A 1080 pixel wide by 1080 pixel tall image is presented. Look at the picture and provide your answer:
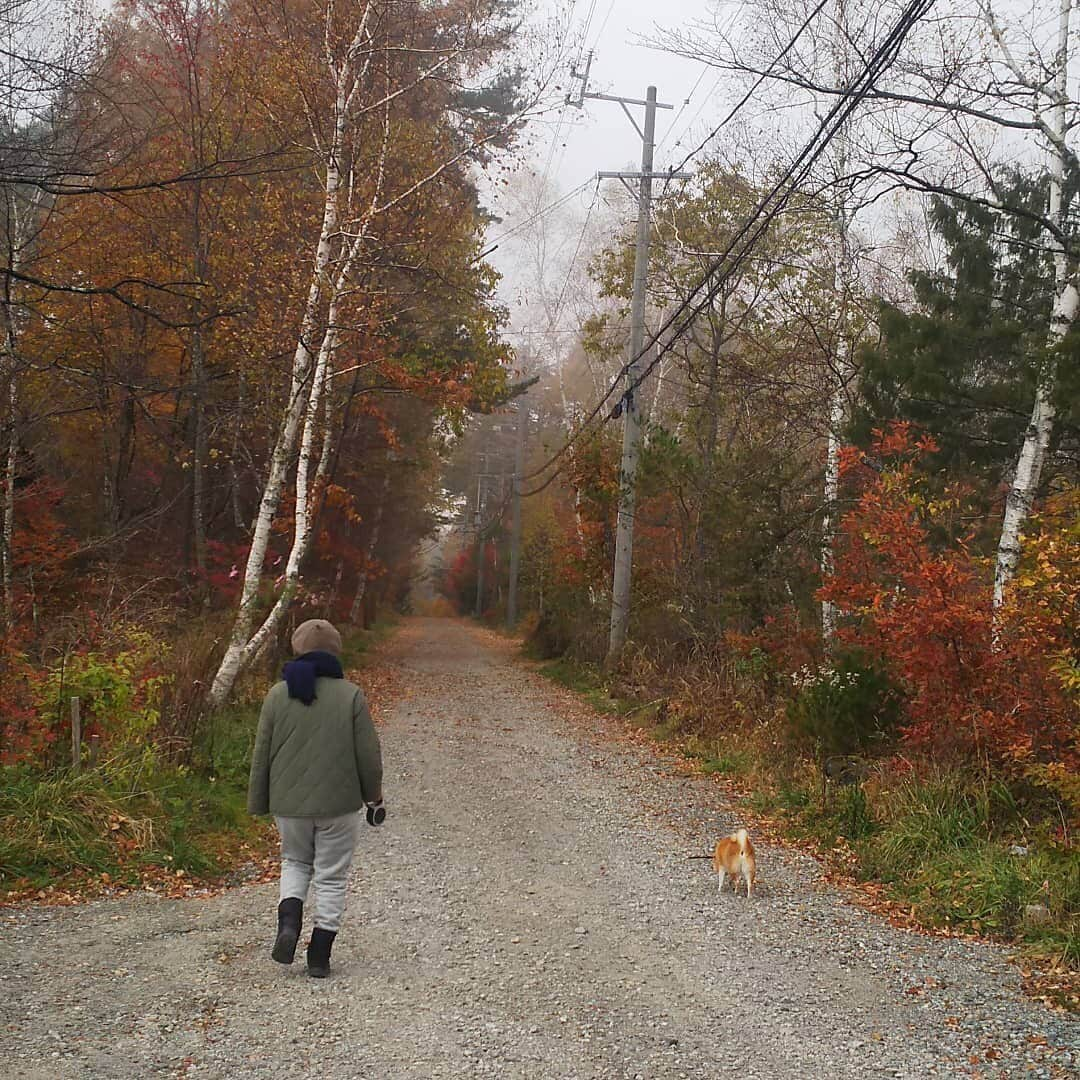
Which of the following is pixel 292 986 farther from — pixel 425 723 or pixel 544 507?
pixel 544 507

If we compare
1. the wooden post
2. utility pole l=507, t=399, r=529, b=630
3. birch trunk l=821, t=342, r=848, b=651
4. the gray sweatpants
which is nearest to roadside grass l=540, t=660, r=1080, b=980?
birch trunk l=821, t=342, r=848, b=651

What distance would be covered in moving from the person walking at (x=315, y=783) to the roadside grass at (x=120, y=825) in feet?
6.28

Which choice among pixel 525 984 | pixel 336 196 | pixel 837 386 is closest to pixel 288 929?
pixel 525 984

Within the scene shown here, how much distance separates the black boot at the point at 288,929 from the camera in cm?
512

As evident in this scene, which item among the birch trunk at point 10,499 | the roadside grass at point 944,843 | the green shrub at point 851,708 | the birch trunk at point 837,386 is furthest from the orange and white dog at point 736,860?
the birch trunk at point 10,499

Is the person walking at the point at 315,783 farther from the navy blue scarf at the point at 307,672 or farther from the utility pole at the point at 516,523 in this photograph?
the utility pole at the point at 516,523

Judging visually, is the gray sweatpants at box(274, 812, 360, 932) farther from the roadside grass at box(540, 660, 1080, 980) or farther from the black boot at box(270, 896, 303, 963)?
the roadside grass at box(540, 660, 1080, 980)

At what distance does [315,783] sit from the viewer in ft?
16.8

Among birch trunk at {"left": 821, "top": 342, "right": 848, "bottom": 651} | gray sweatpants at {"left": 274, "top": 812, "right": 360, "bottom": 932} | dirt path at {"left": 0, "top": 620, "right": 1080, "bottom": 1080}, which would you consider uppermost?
birch trunk at {"left": 821, "top": 342, "right": 848, "bottom": 651}

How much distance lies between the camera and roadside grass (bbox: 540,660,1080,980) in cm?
612

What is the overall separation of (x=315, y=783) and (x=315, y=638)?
0.73 m

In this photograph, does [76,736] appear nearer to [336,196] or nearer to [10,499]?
[10,499]

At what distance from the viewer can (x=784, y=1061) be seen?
4344mm

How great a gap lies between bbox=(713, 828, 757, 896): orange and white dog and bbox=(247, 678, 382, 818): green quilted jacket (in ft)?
8.98
